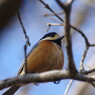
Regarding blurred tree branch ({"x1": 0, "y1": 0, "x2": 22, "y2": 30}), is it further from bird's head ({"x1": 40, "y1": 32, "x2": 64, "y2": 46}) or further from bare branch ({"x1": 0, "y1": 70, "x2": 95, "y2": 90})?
bird's head ({"x1": 40, "y1": 32, "x2": 64, "y2": 46})

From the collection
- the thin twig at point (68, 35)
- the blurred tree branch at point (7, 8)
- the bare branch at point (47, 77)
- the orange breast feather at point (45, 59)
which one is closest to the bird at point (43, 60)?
the orange breast feather at point (45, 59)

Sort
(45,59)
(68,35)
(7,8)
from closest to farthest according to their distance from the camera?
(7,8)
(68,35)
(45,59)

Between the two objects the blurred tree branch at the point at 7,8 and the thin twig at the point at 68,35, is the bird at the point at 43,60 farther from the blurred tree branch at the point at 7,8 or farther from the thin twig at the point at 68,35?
the blurred tree branch at the point at 7,8

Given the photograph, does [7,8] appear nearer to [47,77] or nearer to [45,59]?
[47,77]

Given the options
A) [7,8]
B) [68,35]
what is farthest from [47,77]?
[7,8]

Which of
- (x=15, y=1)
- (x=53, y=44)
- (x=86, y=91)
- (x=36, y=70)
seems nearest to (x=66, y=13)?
(x=15, y=1)

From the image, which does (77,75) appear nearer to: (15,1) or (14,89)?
(15,1)

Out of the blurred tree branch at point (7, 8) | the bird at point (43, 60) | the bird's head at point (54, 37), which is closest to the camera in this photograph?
the blurred tree branch at point (7, 8)

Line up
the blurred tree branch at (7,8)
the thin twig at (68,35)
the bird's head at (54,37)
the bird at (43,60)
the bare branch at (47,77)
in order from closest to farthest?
the blurred tree branch at (7,8) → the thin twig at (68,35) → the bare branch at (47,77) → the bird at (43,60) → the bird's head at (54,37)

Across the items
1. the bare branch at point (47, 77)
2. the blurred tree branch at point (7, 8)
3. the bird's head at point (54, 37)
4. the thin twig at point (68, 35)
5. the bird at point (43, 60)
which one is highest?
the blurred tree branch at point (7, 8)

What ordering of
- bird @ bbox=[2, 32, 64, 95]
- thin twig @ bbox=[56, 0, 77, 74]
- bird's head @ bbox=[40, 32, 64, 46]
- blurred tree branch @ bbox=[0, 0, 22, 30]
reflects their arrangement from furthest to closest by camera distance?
1. bird's head @ bbox=[40, 32, 64, 46]
2. bird @ bbox=[2, 32, 64, 95]
3. thin twig @ bbox=[56, 0, 77, 74]
4. blurred tree branch @ bbox=[0, 0, 22, 30]

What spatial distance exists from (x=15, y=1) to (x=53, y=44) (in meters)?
2.03

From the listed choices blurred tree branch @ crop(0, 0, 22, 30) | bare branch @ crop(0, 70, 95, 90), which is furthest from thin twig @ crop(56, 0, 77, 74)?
blurred tree branch @ crop(0, 0, 22, 30)

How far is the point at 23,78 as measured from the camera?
181 cm
